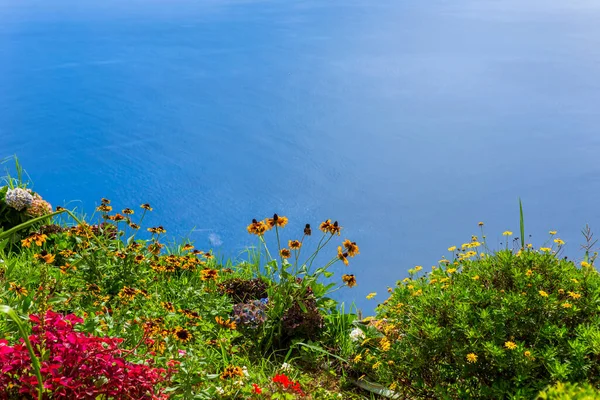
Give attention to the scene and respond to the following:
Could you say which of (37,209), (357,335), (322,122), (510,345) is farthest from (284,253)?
(322,122)

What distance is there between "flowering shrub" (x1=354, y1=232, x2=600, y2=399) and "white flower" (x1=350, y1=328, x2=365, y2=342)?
1.45 ft

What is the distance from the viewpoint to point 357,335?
3309 mm

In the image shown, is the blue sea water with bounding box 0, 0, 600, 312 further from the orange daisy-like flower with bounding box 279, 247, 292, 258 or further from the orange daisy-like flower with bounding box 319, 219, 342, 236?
the orange daisy-like flower with bounding box 319, 219, 342, 236

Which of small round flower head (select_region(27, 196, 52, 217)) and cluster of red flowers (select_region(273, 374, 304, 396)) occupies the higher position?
small round flower head (select_region(27, 196, 52, 217))

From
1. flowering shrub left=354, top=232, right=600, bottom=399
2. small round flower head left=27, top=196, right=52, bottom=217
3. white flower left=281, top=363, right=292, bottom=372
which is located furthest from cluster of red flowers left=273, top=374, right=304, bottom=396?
small round flower head left=27, top=196, right=52, bottom=217

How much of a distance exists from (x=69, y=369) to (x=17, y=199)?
2.91 m

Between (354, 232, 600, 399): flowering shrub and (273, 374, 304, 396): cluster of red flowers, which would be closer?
(354, 232, 600, 399): flowering shrub

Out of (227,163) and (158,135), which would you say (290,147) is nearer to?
(227,163)

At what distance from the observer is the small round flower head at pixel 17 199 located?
461 centimetres

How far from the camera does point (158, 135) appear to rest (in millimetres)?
8508

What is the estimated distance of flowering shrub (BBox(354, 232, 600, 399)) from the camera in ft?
7.45

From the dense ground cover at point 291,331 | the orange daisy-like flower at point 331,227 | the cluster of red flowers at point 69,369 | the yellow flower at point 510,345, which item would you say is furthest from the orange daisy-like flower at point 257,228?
the yellow flower at point 510,345

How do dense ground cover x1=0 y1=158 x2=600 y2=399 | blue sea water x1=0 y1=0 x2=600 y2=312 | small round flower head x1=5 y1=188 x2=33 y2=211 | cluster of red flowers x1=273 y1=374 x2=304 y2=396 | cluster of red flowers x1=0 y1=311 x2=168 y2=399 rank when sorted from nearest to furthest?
cluster of red flowers x1=0 y1=311 x2=168 y2=399 → dense ground cover x1=0 y1=158 x2=600 y2=399 → cluster of red flowers x1=273 y1=374 x2=304 y2=396 → small round flower head x1=5 y1=188 x2=33 y2=211 → blue sea water x1=0 y1=0 x2=600 y2=312

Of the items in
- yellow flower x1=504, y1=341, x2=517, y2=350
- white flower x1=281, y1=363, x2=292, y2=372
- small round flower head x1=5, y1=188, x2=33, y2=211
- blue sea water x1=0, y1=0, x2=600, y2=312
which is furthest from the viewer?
blue sea water x1=0, y1=0, x2=600, y2=312
